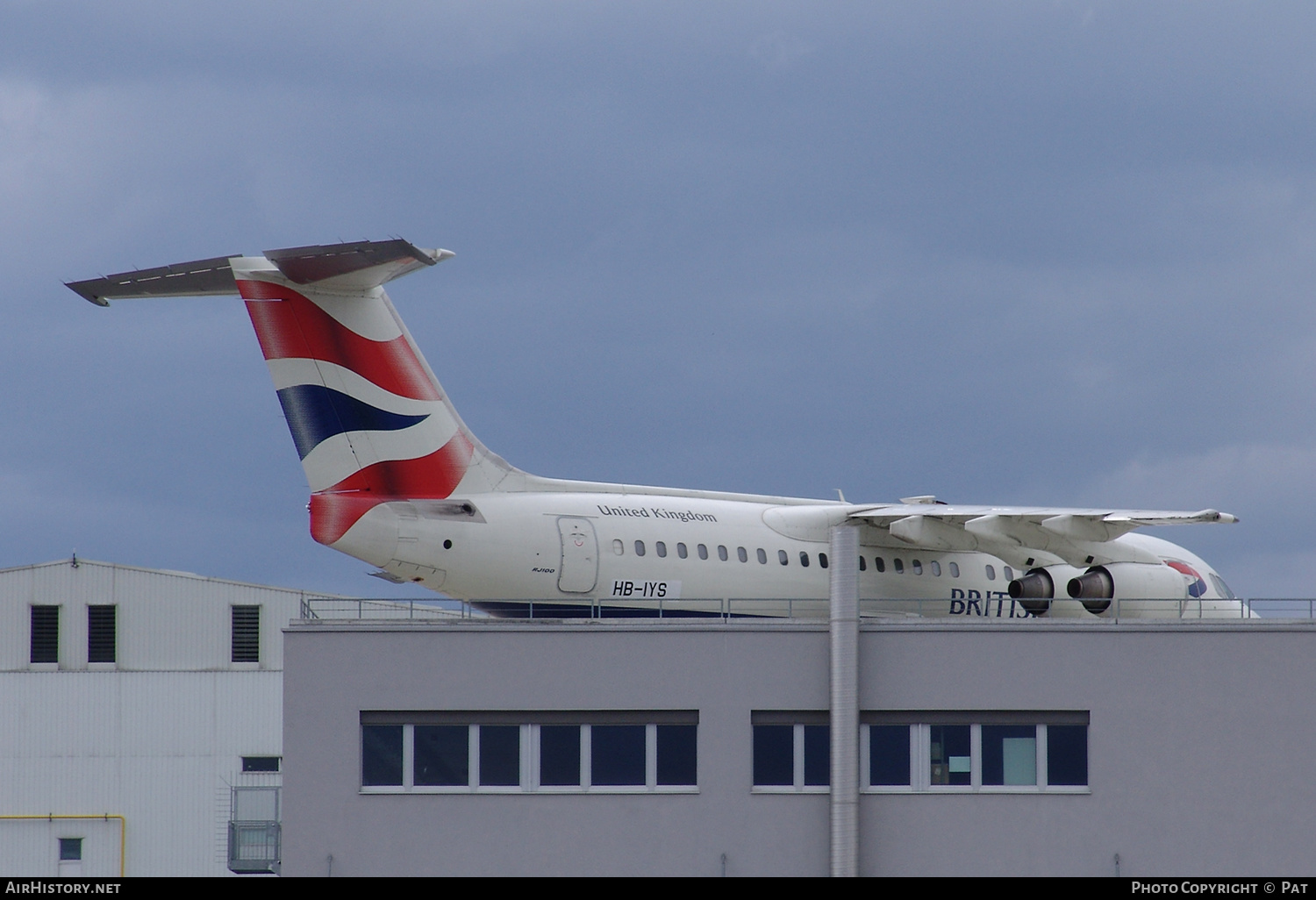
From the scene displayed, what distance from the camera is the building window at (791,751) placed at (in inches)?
1049

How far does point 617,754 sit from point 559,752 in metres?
0.85

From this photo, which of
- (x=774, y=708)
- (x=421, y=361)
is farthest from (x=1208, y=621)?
(x=421, y=361)

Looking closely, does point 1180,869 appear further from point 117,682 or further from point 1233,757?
point 117,682

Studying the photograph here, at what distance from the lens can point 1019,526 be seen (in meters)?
34.1

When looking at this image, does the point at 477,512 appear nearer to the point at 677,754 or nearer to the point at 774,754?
the point at 677,754

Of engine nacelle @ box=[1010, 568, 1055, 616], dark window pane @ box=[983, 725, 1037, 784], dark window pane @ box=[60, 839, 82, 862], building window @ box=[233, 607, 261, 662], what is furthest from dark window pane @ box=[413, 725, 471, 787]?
dark window pane @ box=[60, 839, 82, 862]

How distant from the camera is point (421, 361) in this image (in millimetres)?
31328

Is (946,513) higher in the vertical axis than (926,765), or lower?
higher

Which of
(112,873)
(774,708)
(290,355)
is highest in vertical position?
(290,355)

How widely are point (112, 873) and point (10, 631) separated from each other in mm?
6857

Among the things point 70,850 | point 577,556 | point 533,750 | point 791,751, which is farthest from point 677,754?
point 70,850

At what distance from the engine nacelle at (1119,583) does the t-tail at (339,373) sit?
1215 centimetres
